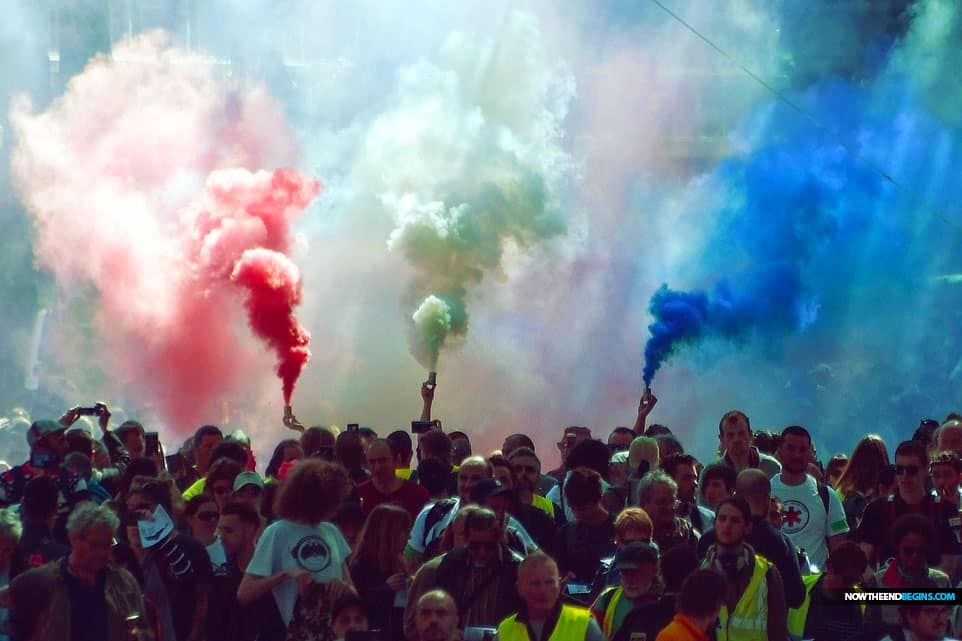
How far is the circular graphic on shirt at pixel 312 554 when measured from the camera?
7887 mm

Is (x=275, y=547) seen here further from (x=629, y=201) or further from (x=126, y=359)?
(x=629, y=201)

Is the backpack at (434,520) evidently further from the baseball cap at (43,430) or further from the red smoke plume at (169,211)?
the red smoke plume at (169,211)

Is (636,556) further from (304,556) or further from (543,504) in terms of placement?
(543,504)

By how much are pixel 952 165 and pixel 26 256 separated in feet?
101

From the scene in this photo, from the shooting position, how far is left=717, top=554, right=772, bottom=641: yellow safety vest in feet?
25.7

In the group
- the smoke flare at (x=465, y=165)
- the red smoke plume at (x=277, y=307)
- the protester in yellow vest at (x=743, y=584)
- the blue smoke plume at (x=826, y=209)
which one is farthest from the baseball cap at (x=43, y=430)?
the blue smoke plume at (x=826, y=209)

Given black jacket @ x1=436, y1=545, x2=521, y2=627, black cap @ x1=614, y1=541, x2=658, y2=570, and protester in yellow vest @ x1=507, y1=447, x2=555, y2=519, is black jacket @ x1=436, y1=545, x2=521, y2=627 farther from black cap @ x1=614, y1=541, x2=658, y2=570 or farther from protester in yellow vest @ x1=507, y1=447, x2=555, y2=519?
protester in yellow vest @ x1=507, y1=447, x2=555, y2=519

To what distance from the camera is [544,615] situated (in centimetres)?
736

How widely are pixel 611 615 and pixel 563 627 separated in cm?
63

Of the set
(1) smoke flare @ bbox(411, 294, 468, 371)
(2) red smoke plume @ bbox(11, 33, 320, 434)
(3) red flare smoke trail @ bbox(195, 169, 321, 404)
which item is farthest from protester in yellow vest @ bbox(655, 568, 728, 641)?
(1) smoke flare @ bbox(411, 294, 468, 371)

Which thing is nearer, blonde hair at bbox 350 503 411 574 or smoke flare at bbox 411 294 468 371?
blonde hair at bbox 350 503 411 574

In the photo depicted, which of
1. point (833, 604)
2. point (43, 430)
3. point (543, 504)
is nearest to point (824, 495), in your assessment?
→ point (833, 604)

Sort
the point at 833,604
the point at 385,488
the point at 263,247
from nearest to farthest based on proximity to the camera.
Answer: the point at 833,604
the point at 385,488
the point at 263,247

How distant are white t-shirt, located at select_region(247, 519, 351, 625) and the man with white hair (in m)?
0.63
